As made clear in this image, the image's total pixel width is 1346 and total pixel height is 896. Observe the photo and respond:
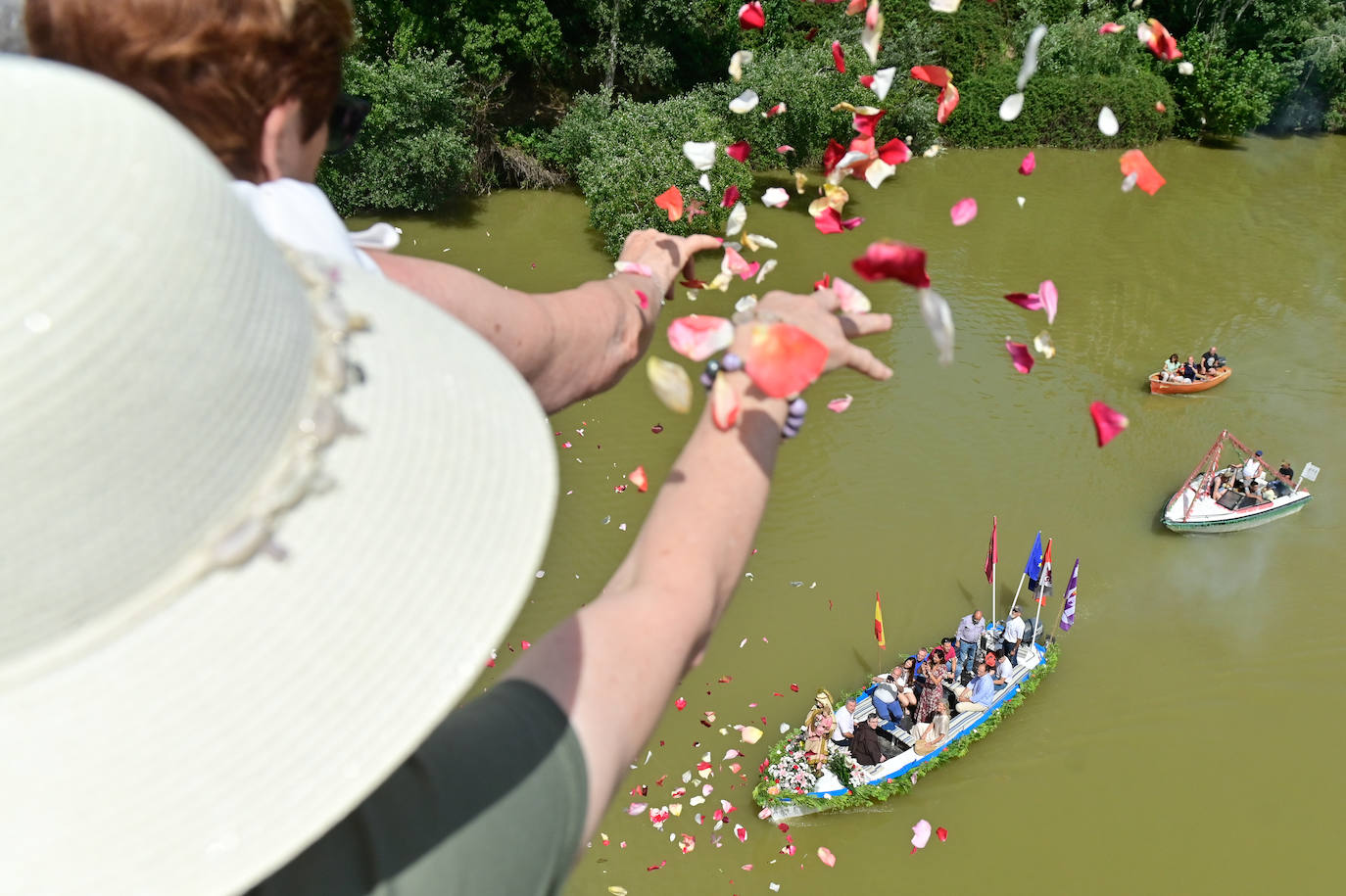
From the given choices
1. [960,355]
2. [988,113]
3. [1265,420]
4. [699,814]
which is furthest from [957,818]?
[988,113]

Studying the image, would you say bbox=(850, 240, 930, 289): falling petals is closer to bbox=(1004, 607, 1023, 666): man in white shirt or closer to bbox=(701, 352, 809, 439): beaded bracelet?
bbox=(701, 352, 809, 439): beaded bracelet

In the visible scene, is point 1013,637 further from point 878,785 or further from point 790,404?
point 790,404

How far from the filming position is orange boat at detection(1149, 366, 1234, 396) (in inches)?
546

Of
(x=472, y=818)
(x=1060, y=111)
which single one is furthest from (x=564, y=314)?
(x=1060, y=111)

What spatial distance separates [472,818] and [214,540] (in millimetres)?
411

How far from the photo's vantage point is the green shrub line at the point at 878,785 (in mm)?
8398

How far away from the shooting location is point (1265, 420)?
545 inches

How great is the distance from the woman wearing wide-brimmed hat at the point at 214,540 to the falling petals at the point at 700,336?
731 millimetres

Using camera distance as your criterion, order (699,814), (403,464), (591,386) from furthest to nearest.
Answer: (699,814) < (591,386) < (403,464)

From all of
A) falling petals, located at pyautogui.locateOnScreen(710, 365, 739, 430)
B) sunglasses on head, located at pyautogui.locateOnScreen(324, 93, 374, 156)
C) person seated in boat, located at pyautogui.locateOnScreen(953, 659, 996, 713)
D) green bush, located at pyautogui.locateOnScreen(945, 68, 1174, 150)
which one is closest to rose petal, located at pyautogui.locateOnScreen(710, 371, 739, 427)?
falling petals, located at pyautogui.locateOnScreen(710, 365, 739, 430)

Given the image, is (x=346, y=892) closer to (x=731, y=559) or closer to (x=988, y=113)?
(x=731, y=559)

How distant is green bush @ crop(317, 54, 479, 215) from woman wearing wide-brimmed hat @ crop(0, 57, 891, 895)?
52.0ft

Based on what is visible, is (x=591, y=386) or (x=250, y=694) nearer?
(x=250, y=694)

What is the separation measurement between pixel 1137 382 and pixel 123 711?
621 inches
